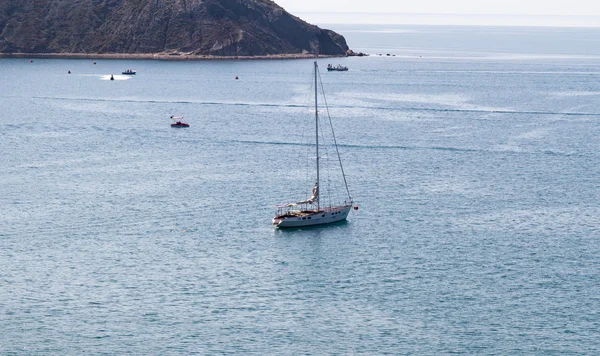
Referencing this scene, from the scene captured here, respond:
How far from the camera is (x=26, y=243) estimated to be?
114 m

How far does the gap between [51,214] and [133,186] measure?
18314 mm

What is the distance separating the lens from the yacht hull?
122 m

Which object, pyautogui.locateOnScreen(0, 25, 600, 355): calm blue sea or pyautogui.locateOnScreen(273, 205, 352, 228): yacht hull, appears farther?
pyautogui.locateOnScreen(273, 205, 352, 228): yacht hull

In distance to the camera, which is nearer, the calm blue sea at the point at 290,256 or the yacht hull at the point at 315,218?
the calm blue sea at the point at 290,256

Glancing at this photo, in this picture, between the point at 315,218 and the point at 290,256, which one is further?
the point at 315,218

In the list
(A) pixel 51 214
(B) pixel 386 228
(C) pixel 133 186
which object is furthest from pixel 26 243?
(B) pixel 386 228

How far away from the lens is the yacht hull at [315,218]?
122000 mm

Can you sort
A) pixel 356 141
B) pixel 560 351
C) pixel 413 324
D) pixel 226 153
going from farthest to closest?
pixel 356 141
pixel 226 153
pixel 413 324
pixel 560 351

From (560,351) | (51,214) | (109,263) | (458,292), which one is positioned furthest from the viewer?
(51,214)

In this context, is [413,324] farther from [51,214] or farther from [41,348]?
[51,214]

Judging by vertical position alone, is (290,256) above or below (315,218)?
below

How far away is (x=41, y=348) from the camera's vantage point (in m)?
84.4

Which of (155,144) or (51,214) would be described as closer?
(51,214)

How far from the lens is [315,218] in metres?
124
